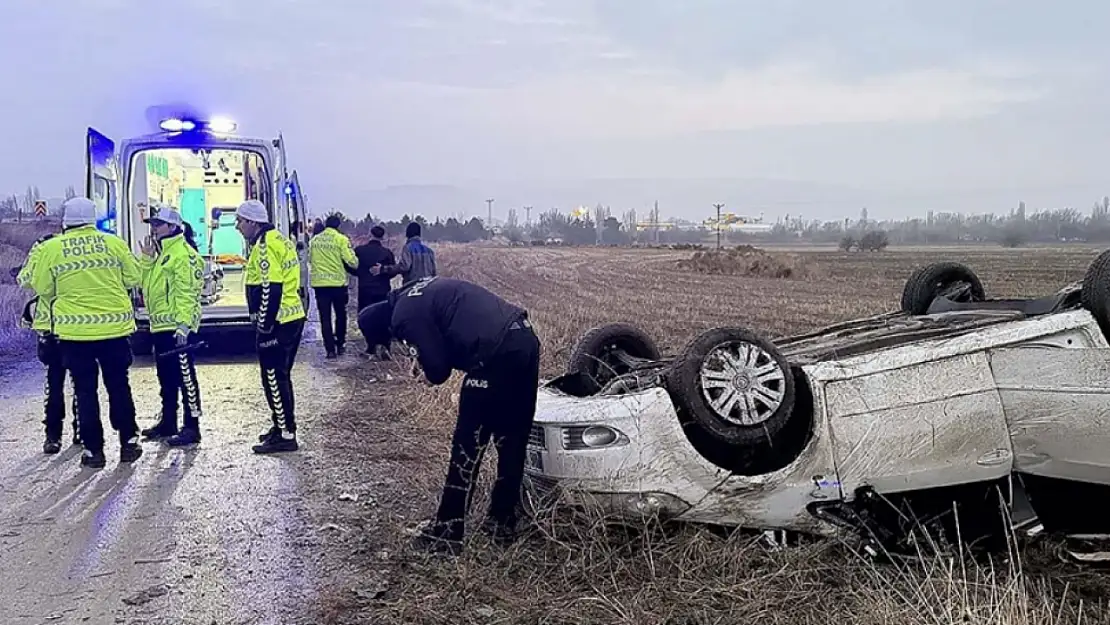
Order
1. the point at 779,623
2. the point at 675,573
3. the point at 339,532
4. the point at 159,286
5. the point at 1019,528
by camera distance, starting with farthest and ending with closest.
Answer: the point at 159,286 < the point at 339,532 < the point at 1019,528 < the point at 675,573 < the point at 779,623

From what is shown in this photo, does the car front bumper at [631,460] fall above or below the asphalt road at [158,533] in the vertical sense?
above

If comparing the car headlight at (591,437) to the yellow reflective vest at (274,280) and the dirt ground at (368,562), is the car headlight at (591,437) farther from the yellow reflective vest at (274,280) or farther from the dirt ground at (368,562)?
the yellow reflective vest at (274,280)

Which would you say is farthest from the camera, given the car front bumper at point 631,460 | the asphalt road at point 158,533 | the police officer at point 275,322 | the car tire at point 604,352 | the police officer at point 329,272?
the police officer at point 329,272

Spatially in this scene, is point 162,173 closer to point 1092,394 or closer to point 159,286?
point 159,286

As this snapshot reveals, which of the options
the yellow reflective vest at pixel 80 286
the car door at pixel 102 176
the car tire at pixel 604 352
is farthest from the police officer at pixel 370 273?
the car tire at pixel 604 352

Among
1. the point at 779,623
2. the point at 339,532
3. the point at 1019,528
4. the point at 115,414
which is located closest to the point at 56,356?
the point at 115,414

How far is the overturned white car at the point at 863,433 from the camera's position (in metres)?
4.02

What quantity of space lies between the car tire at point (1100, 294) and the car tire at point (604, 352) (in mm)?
2164

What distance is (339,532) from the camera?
4777 mm

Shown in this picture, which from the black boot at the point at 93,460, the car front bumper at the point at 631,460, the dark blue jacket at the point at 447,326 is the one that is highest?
the dark blue jacket at the point at 447,326

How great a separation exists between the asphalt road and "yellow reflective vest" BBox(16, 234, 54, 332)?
2.77 ft

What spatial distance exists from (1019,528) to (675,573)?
5.08 feet

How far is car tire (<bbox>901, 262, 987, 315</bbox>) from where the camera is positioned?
583cm

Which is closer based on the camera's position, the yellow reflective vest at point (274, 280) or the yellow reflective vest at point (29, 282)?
the yellow reflective vest at point (29, 282)
